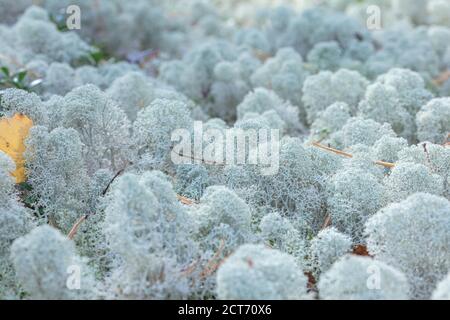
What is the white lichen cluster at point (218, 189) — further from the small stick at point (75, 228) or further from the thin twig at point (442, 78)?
the thin twig at point (442, 78)

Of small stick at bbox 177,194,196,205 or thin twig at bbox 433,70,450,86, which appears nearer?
small stick at bbox 177,194,196,205

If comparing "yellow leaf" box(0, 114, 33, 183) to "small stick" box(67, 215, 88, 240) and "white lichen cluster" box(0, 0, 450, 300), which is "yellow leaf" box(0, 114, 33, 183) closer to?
"white lichen cluster" box(0, 0, 450, 300)

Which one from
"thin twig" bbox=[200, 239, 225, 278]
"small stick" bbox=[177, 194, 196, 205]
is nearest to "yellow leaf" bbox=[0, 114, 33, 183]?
"small stick" bbox=[177, 194, 196, 205]

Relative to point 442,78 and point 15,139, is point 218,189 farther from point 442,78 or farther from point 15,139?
point 442,78

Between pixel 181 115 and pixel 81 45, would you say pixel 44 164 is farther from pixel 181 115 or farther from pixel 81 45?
pixel 81 45

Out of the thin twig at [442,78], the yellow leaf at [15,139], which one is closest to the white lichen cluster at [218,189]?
the yellow leaf at [15,139]
